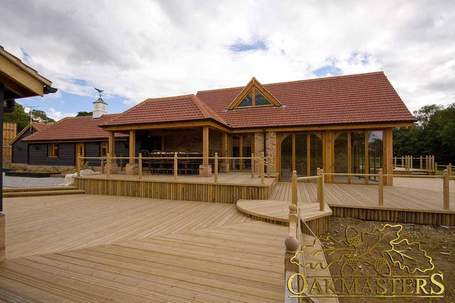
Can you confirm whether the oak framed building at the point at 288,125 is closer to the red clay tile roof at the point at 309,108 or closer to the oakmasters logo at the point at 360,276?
the red clay tile roof at the point at 309,108

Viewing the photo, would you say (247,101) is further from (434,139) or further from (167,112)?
(434,139)

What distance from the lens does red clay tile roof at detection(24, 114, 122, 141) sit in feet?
60.5

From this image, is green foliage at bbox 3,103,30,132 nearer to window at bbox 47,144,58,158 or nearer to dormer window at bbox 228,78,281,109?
window at bbox 47,144,58,158

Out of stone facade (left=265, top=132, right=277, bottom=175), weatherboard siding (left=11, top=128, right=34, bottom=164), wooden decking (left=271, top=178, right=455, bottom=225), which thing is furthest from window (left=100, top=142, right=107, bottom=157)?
wooden decking (left=271, top=178, right=455, bottom=225)

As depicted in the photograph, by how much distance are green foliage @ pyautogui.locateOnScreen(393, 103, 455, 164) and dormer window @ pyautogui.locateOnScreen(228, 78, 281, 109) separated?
28.7 metres

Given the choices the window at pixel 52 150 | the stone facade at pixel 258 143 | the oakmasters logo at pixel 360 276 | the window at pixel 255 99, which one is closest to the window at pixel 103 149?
the window at pixel 52 150

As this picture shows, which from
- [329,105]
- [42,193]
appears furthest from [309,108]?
[42,193]

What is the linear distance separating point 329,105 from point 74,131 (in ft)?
66.8

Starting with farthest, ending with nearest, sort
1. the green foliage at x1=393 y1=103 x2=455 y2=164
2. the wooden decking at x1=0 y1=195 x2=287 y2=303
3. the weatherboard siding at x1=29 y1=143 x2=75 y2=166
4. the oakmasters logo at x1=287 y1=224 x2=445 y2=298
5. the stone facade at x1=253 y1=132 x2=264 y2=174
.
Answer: the green foliage at x1=393 y1=103 x2=455 y2=164
the weatherboard siding at x1=29 y1=143 x2=75 y2=166
the stone facade at x1=253 y1=132 x2=264 y2=174
the wooden decking at x1=0 y1=195 x2=287 y2=303
the oakmasters logo at x1=287 y1=224 x2=445 y2=298

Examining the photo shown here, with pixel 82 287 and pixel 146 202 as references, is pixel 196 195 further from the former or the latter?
pixel 82 287

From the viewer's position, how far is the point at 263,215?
18.2ft

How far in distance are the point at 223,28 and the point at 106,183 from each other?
10.2 meters

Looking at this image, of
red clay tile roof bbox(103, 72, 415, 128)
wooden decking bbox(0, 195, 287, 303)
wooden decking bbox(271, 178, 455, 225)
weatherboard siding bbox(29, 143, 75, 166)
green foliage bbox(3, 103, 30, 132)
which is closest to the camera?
wooden decking bbox(0, 195, 287, 303)

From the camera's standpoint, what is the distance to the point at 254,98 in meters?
13.8
